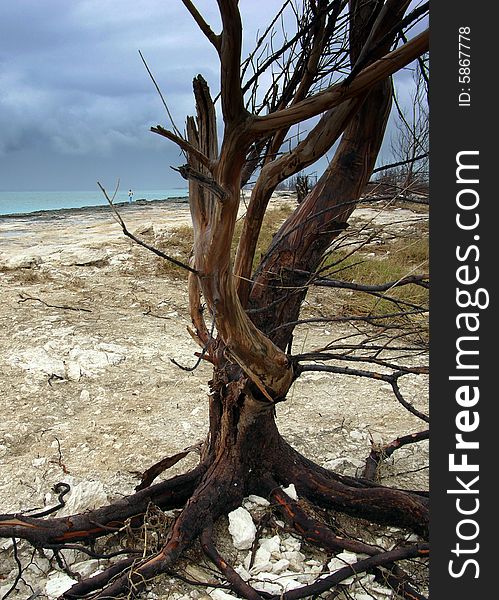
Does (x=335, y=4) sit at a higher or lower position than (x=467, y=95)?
higher

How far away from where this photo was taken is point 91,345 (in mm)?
5387

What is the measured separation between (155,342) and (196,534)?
326 centimetres

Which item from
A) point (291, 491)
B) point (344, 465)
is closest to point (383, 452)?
point (344, 465)

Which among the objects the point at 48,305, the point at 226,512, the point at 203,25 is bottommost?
the point at 226,512

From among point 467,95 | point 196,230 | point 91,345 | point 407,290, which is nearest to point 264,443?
point 196,230

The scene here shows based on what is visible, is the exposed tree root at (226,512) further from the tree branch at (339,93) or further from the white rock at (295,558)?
the tree branch at (339,93)

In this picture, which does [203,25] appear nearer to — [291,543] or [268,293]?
[268,293]

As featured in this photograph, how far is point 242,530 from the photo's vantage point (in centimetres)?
260

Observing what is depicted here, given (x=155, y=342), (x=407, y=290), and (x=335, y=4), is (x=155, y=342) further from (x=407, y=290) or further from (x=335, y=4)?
(x=335, y=4)

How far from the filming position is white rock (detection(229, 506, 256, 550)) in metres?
2.58

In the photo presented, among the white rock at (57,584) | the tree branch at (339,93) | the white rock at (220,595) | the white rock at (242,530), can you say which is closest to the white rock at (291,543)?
the white rock at (242,530)

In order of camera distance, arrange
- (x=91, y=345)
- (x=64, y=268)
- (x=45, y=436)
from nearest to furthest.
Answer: (x=45, y=436) < (x=91, y=345) < (x=64, y=268)

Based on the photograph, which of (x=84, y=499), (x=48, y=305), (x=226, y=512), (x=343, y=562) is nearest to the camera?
(x=343, y=562)

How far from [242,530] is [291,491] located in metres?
0.32
